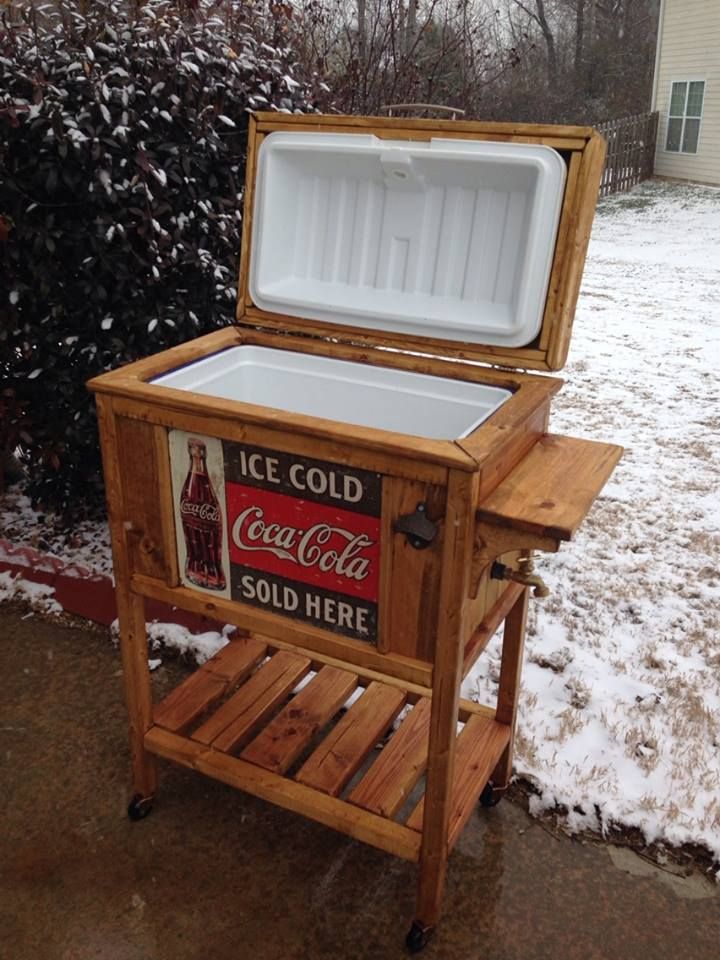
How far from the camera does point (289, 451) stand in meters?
1.70

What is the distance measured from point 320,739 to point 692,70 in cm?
1763

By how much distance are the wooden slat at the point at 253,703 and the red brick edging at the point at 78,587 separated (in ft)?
1.60

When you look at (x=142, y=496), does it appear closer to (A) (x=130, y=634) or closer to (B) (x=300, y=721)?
(A) (x=130, y=634)

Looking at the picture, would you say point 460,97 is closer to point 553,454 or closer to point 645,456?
point 645,456

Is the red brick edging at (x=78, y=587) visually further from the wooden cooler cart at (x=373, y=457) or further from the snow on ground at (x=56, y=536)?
the wooden cooler cart at (x=373, y=457)

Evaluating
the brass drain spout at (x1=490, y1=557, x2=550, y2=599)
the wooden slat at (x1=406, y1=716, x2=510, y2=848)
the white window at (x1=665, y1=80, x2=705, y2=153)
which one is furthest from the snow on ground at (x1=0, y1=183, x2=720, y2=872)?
the white window at (x1=665, y1=80, x2=705, y2=153)

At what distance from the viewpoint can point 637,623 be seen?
10.5 feet

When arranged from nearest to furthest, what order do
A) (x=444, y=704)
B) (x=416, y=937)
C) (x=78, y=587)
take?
(x=444, y=704)
(x=416, y=937)
(x=78, y=587)

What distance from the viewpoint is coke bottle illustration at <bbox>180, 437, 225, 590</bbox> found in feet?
6.03

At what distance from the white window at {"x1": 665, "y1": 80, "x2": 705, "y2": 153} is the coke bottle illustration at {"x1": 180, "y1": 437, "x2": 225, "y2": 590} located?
17298mm

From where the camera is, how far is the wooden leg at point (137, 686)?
6.94 ft

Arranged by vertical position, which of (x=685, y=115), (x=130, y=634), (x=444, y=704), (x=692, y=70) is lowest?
(x=130, y=634)

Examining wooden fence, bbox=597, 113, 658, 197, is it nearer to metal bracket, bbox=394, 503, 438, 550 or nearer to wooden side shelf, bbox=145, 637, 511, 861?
wooden side shelf, bbox=145, 637, 511, 861

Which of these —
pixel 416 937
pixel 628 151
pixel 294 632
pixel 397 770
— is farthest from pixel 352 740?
pixel 628 151
